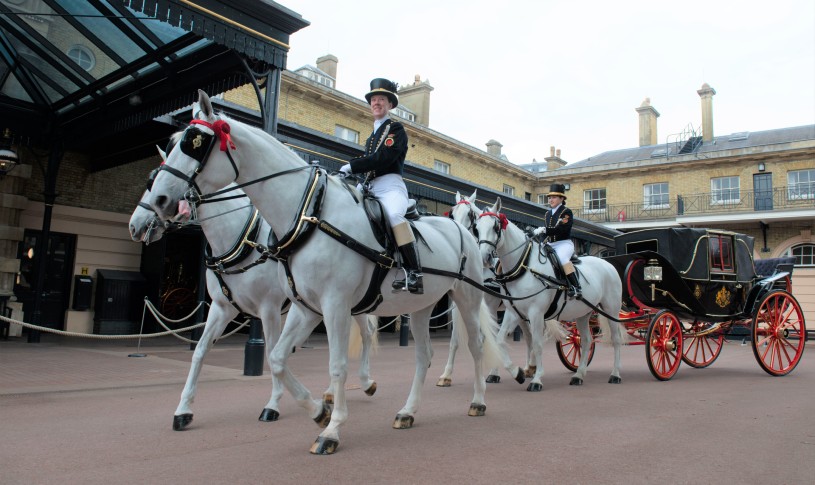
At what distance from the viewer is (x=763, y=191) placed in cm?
2848

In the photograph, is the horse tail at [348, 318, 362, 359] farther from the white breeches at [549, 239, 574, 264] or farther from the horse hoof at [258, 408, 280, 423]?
the white breeches at [549, 239, 574, 264]

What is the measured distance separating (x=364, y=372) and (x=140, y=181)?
10.9 m

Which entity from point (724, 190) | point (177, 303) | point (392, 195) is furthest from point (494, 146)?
point (392, 195)

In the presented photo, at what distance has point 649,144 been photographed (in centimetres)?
3709

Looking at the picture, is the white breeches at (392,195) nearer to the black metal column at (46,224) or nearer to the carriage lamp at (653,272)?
the carriage lamp at (653,272)

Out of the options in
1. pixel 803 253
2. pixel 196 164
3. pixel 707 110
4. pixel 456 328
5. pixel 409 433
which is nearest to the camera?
pixel 196 164

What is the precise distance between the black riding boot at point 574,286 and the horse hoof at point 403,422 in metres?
3.90

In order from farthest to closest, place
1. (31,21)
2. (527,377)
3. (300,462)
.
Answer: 1. (31,21)
2. (527,377)
3. (300,462)

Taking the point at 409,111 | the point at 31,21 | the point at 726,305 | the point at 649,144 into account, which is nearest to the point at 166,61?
the point at 31,21

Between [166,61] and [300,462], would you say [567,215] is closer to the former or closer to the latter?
[300,462]

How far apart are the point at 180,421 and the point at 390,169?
2.76m

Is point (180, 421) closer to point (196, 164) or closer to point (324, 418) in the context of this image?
point (324, 418)

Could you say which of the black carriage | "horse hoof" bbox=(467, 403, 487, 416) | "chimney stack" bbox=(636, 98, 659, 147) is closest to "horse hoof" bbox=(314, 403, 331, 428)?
"horse hoof" bbox=(467, 403, 487, 416)

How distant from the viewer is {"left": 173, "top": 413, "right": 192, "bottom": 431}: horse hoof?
15.6 ft
